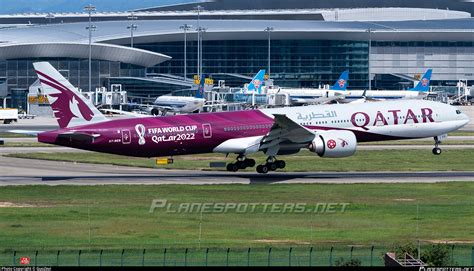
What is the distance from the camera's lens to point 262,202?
60656 millimetres

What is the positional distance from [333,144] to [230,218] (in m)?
18.2

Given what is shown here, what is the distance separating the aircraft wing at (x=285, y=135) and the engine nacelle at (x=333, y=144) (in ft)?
2.01

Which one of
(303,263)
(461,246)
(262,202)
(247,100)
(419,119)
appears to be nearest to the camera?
(303,263)

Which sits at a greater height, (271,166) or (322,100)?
(322,100)

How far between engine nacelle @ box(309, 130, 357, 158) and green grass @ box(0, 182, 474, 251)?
442cm

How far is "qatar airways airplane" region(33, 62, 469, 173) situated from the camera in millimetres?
71125

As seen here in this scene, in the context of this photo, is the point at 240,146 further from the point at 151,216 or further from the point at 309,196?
the point at 151,216

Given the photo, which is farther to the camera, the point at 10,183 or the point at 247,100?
the point at 247,100

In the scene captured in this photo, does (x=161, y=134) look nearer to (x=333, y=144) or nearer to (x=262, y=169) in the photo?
(x=262, y=169)

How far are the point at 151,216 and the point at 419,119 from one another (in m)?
28.2

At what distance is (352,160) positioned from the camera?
85.9 metres

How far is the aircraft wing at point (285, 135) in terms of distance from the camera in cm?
7175

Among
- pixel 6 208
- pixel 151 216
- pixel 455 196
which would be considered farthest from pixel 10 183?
pixel 455 196

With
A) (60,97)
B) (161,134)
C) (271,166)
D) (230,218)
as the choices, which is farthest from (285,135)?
(230,218)
